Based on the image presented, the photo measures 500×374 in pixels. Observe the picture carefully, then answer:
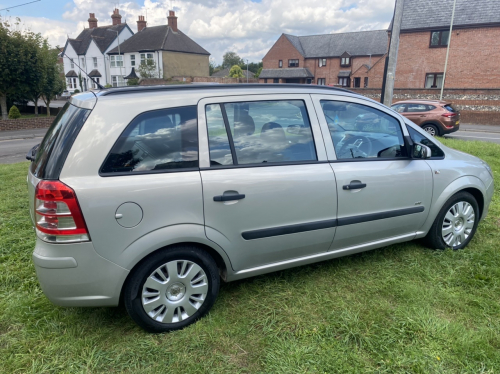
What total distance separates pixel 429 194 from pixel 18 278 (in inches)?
162

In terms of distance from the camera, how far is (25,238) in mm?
4262

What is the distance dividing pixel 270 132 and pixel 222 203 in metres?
0.79

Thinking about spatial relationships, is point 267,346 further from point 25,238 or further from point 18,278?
point 25,238

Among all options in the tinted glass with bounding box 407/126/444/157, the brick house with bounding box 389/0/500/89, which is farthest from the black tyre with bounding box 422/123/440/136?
the brick house with bounding box 389/0/500/89

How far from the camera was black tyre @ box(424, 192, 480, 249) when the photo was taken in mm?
3939

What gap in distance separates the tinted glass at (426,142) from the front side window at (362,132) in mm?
272

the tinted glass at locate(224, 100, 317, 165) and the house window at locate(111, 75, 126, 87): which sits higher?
the house window at locate(111, 75, 126, 87)

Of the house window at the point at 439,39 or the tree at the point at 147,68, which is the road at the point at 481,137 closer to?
the house window at the point at 439,39

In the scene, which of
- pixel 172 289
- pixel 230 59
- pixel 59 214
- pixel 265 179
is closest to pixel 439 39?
pixel 265 179

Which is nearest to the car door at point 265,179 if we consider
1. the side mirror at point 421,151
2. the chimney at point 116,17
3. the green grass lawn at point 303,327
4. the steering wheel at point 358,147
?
the steering wheel at point 358,147

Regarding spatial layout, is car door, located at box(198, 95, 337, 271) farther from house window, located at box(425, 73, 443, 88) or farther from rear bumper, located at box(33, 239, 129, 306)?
house window, located at box(425, 73, 443, 88)

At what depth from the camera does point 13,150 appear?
541 inches

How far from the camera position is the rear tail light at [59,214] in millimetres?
2307

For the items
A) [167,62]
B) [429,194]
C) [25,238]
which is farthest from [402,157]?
[167,62]
